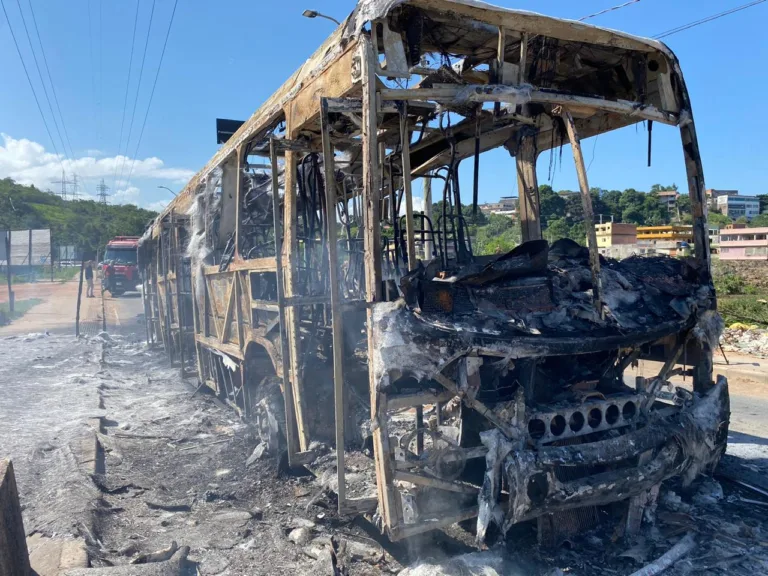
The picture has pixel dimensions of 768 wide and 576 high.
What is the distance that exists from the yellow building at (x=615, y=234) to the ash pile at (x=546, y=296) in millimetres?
9130

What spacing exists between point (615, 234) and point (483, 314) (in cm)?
1242

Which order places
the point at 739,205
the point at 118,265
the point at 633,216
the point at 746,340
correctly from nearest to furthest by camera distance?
the point at 746,340 → the point at 118,265 → the point at 633,216 → the point at 739,205

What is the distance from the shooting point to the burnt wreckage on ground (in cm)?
294

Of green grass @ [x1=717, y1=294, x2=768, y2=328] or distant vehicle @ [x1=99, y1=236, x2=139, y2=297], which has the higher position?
distant vehicle @ [x1=99, y1=236, x2=139, y2=297]

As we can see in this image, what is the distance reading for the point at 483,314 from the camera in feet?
10.1

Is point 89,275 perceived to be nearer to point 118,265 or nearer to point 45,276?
point 118,265

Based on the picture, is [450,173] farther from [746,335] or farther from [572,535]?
[746,335]

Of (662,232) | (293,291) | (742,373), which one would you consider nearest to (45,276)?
(662,232)

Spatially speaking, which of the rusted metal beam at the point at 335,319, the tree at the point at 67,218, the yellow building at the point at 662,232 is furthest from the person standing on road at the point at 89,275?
the yellow building at the point at 662,232

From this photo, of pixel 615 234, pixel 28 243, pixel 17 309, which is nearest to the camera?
pixel 615 234

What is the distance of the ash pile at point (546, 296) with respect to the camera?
3.03 meters

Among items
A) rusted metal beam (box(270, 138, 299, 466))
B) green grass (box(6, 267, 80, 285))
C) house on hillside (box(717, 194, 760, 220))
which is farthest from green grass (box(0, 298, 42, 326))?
house on hillside (box(717, 194, 760, 220))

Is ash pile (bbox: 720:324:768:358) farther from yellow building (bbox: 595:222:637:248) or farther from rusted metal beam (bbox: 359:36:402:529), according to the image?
rusted metal beam (bbox: 359:36:402:529)

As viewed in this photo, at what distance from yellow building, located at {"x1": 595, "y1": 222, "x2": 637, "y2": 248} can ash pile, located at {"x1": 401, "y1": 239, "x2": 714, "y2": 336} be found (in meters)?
Answer: 9.13
